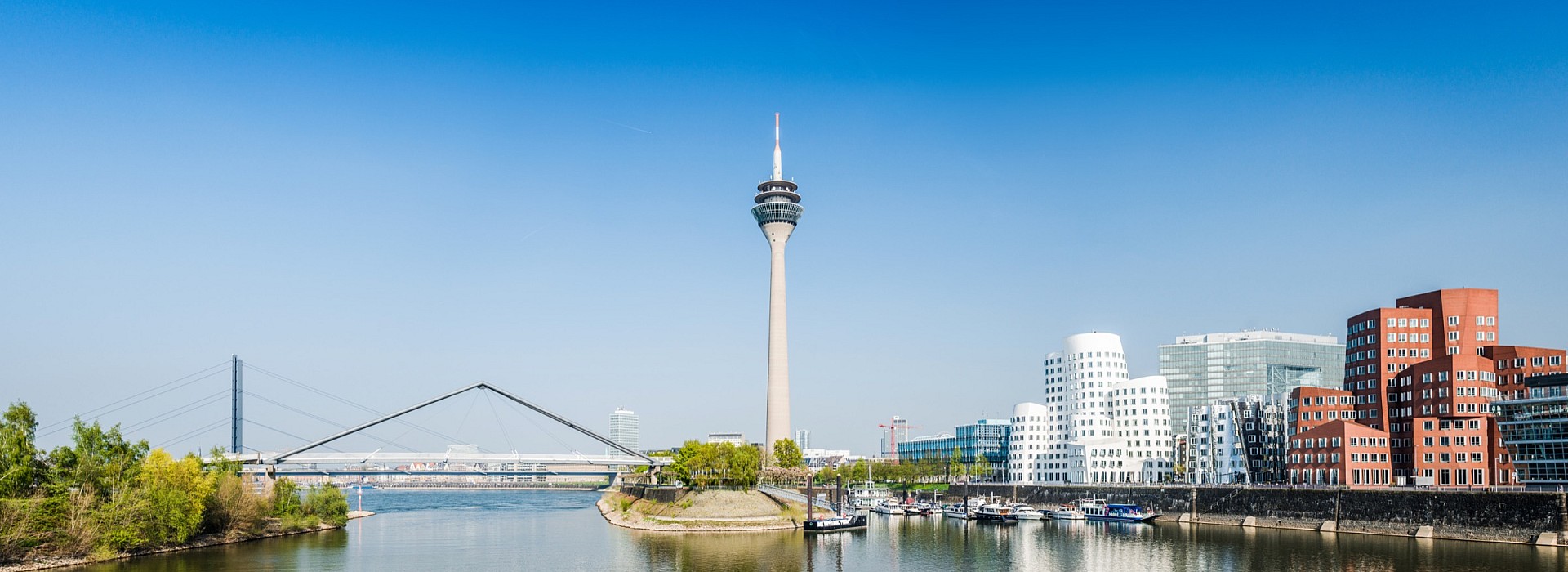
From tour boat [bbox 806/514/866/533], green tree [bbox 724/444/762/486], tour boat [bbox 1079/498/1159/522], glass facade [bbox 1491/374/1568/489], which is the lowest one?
tour boat [bbox 1079/498/1159/522]

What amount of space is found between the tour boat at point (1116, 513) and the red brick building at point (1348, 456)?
14.8 meters

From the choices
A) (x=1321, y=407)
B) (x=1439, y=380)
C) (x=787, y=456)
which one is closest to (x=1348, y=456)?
(x=1439, y=380)

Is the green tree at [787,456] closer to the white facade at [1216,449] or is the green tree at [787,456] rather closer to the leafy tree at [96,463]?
the white facade at [1216,449]

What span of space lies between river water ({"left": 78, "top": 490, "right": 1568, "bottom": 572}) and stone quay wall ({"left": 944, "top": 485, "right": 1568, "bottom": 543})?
1.59m

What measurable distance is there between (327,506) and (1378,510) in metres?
88.6

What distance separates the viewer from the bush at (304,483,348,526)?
4092 inches

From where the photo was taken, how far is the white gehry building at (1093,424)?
507ft

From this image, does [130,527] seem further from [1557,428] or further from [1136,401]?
[1136,401]

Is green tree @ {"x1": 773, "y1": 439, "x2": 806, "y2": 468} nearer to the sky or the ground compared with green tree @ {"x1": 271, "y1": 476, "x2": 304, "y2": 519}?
nearer to the sky

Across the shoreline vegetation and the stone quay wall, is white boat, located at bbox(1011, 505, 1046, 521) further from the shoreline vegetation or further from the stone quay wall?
the shoreline vegetation

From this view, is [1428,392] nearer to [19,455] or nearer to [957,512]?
[957,512]

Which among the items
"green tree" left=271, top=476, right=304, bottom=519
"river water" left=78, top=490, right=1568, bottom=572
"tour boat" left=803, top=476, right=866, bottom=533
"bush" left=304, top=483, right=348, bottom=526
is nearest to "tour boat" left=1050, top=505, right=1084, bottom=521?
"river water" left=78, top=490, right=1568, bottom=572

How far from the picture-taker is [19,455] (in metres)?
63.8

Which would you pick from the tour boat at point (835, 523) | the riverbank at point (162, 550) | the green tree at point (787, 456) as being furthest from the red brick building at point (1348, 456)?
the riverbank at point (162, 550)
